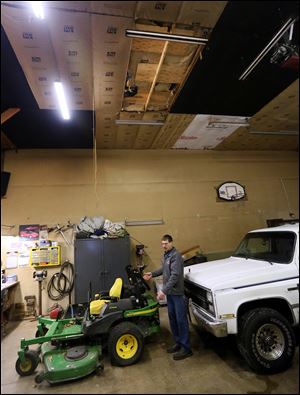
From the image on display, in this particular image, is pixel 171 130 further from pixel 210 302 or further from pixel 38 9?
pixel 210 302

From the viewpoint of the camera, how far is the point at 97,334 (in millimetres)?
3021

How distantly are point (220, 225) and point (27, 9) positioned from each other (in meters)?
5.67

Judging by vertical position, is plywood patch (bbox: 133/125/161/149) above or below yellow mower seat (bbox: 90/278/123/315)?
above

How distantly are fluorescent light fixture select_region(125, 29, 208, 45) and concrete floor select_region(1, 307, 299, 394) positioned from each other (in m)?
3.24

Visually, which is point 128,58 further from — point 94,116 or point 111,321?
point 111,321

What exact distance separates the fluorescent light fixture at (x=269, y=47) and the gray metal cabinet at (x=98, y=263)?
151 inches

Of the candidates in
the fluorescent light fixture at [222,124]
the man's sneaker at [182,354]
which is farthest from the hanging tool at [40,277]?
the fluorescent light fixture at [222,124]

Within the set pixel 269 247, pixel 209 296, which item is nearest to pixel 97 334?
pixel 209 296

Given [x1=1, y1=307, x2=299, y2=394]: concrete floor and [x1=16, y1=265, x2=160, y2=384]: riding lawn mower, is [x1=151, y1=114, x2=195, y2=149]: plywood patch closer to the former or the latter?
[x1=16, y1=265, x2=160, y2=384]: riding lawn mower

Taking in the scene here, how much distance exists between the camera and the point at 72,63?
3.31 meters

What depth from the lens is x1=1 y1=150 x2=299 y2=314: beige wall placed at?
579 cm

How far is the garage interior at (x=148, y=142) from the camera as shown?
2.46 m

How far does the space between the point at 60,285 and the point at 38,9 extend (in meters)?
5.06

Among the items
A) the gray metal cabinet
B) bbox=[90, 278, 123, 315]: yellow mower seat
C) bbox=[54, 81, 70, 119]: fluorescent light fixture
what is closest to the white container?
the gray metal cabinet
